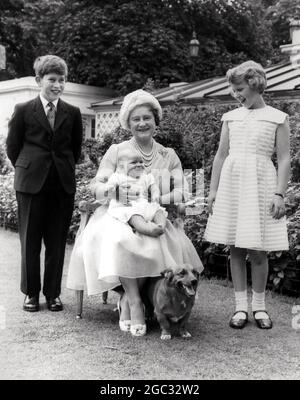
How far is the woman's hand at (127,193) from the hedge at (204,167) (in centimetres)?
173

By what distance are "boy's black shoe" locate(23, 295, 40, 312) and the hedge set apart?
2.06m

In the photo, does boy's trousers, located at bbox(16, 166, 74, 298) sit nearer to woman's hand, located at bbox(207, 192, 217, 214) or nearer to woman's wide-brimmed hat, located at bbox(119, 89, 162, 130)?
woman's wide-brimmed hat, located at bbox(119, 89, 162, 130)

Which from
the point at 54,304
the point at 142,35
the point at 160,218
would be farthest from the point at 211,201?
the point at 142,35

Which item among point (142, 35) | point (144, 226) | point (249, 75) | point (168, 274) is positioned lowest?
point (168, 274)

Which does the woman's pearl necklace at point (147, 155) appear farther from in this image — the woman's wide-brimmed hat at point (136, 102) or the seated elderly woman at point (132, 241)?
the woman's wide-brimmed hat at point (136, 102)

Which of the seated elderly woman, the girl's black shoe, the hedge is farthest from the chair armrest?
the hedge

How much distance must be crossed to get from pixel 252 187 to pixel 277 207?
236 mm

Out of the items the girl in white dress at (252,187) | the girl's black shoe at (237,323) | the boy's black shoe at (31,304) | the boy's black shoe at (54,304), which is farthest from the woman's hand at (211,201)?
the boy's black shoe at (31,304)

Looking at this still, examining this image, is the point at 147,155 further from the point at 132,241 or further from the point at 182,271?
the point at 182,271

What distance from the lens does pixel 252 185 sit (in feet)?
13.8

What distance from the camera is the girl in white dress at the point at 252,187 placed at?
13.6ft

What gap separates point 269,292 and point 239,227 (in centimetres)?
154
